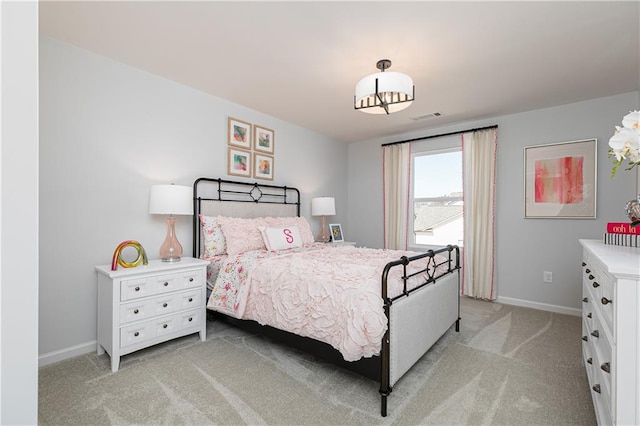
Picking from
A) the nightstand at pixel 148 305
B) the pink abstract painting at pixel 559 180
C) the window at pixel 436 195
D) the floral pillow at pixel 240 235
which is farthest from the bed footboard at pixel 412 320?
the pink abstract painting at pixel 559 180

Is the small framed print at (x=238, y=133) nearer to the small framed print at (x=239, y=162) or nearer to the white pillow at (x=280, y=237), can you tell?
the small framed print at (x=239, y=162)

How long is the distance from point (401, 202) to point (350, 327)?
3.36 meters

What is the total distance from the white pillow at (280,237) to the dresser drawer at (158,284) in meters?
0.80

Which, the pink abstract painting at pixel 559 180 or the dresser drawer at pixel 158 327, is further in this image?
the pink abstract painting at pixel 559 180

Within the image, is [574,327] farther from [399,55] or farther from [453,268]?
[399,55]

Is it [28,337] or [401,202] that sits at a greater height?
[401,202]

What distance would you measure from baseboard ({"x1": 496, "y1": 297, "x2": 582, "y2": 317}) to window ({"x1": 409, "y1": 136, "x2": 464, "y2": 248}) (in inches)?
36.2

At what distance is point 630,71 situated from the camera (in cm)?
270

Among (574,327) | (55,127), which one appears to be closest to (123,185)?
(55,127)

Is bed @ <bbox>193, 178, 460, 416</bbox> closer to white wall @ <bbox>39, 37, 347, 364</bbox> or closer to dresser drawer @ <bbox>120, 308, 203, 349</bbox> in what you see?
dresser drawer @ <bbox>120, 308, 203, 349</bbox>

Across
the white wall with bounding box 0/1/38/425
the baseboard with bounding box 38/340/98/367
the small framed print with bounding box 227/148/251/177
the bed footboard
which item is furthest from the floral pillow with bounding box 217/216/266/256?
the white wall with bounding box 0/1/38/425

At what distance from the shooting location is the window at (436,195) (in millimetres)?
4355

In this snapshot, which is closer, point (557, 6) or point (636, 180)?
point (557, 6)

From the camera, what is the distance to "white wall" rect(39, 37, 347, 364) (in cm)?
228
